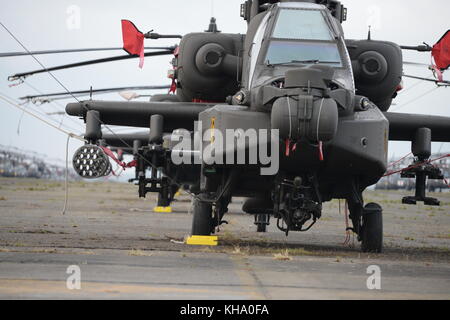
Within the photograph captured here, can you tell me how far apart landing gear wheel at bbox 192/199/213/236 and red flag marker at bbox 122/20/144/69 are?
358 centimetres

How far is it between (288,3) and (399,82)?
8.35 ft

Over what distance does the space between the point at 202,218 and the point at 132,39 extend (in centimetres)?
419

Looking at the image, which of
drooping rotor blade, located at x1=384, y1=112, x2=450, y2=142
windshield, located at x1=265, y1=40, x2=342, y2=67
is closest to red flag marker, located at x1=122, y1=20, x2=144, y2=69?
windshield, located at x1=265, y1=40, x2=342, y2=67

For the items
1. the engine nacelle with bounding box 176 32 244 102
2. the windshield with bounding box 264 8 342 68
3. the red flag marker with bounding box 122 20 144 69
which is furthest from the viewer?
the red flag marker with bounding box 122 20 144 69

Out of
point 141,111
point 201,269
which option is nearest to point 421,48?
point 141,111

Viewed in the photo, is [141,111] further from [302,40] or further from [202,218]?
[302,40]

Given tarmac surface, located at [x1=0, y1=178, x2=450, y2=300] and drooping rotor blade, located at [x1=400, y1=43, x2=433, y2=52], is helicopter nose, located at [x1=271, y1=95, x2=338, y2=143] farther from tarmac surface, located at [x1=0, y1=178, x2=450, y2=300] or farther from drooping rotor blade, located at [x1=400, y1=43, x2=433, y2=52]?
drooping rotor blade, located at [x1=400, y1=43, x2=433, y2=52]

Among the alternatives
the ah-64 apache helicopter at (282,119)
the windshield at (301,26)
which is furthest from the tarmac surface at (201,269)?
the windshield at (301,26)

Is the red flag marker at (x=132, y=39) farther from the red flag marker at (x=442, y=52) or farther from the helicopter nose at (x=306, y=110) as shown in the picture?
the red flag marker at (x=442, y=52)

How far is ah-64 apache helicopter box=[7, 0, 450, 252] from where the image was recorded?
38.4 ft

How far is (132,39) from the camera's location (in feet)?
52.4

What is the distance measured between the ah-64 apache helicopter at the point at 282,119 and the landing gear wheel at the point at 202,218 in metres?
0.02
